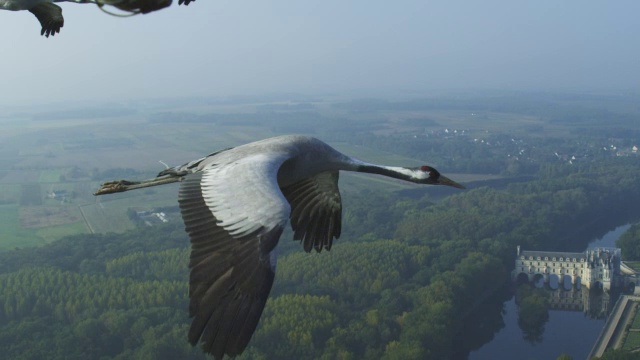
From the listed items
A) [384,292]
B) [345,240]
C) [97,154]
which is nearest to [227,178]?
[384,292]

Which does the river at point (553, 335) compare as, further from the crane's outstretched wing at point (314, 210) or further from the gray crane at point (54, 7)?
the gray crane at point (54, 7)

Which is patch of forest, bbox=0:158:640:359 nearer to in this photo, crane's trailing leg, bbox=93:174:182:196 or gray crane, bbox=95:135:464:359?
crane's trailing leg, bbox=93:174:182:196

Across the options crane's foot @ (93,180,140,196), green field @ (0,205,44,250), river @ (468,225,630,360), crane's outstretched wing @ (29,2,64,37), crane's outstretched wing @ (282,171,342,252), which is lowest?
green field @ (0,205,44,250)

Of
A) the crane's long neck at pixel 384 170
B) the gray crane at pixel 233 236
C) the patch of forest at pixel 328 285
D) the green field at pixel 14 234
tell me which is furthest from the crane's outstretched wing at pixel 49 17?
the green field at pixel 14 234

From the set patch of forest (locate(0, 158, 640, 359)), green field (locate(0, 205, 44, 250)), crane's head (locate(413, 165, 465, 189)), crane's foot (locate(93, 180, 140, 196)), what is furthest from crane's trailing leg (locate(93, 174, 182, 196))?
green field (locate(0, 205, 44, 250))

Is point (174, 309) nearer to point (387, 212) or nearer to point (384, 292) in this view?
point (384, 292)

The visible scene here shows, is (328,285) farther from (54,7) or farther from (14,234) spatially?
(54,7)

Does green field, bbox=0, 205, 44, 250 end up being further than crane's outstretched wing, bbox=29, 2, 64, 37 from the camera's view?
Yes
